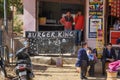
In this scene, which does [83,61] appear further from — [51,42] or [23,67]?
[51,42]

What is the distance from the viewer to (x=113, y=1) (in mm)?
16109

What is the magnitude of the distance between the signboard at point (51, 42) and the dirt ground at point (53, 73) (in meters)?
0.80

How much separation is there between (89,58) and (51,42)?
3042 millimetres

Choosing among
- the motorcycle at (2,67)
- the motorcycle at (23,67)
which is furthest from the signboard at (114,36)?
the motorcycle at (23,67)

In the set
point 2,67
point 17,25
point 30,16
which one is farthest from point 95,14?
point 17,25

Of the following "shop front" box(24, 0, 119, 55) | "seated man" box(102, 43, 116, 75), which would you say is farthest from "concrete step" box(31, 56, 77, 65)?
"seated man" box(102, 43, 116, 75)

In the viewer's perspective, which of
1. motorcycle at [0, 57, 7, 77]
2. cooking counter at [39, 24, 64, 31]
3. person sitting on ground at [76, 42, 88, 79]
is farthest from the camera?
cooking counter at [39, 24, 64, 31]

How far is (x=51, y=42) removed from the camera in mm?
15078

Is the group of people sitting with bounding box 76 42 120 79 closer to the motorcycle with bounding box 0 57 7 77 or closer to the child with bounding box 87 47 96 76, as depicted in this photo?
the child with bounding box 87 47 96 76

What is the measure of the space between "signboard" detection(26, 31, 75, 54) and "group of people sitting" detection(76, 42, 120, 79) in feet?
6.77

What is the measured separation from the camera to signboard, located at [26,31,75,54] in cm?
1501

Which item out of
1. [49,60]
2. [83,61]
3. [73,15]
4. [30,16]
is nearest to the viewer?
[83,61]

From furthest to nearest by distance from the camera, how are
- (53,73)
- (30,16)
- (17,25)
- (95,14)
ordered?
(17,25)
(30,16)
(95,14)
(53,73)

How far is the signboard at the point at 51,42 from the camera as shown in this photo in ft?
49.2
